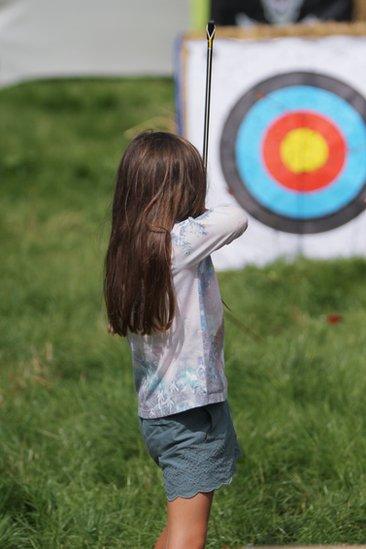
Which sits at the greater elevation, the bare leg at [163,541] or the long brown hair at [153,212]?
the long brown hair at [153,212]

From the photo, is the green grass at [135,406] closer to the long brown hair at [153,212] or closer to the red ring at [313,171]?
the long brown hair at [153,212]

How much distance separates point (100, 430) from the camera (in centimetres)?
269

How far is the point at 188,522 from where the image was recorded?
1.82 metres

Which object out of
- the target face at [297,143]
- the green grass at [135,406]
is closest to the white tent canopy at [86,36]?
the green grass at [135,406]

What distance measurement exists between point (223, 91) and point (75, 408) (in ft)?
6.91

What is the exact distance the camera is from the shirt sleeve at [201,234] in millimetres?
1769

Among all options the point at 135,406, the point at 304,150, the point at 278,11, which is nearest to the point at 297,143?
the point at 304,150

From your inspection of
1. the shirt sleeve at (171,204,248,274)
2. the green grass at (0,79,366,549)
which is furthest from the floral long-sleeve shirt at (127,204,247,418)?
the green grass at (0,79,366,549)

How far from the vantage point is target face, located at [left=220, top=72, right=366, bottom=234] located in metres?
4.49

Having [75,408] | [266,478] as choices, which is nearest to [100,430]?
[75,408]

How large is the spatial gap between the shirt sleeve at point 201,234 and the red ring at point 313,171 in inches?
108

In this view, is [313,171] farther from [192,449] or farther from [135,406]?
[192,449]

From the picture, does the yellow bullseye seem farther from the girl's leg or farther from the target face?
the girl's leg

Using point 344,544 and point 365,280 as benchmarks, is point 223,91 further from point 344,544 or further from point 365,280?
point 344,544
